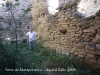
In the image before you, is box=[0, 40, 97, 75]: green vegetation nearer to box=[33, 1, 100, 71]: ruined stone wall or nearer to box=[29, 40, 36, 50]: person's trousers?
box=[33, 1, 100, 71]: ruined stone wall

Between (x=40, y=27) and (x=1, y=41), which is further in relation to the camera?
(x=40, y=27)

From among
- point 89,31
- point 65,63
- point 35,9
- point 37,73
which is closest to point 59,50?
point 65,63

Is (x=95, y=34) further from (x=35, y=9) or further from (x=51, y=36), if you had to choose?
(x=35, y=9)

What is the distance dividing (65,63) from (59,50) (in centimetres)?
153

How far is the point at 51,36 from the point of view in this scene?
7402mm

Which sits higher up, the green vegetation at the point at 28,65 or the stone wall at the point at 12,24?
the stone wall at the point at 12,24

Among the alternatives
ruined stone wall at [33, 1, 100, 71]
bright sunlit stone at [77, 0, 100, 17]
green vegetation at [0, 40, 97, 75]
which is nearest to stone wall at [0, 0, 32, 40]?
green vegetation at [0, 40, 97, 75]

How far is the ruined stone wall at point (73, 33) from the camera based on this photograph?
4.75 m

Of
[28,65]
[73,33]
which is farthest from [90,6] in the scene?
[28,65]

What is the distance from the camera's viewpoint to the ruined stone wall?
15.6 ft

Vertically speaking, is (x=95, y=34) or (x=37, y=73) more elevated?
(x=95, y=34)

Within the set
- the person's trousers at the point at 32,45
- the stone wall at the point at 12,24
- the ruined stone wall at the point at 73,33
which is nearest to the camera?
the stone wall at the point at 12,24

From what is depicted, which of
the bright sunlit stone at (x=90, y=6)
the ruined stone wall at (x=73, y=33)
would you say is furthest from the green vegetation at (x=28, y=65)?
the bright sunlit stone at (x=90, y=6)

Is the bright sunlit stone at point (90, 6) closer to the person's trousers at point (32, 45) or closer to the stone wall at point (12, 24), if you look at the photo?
the stone wall at point (12, 24)
